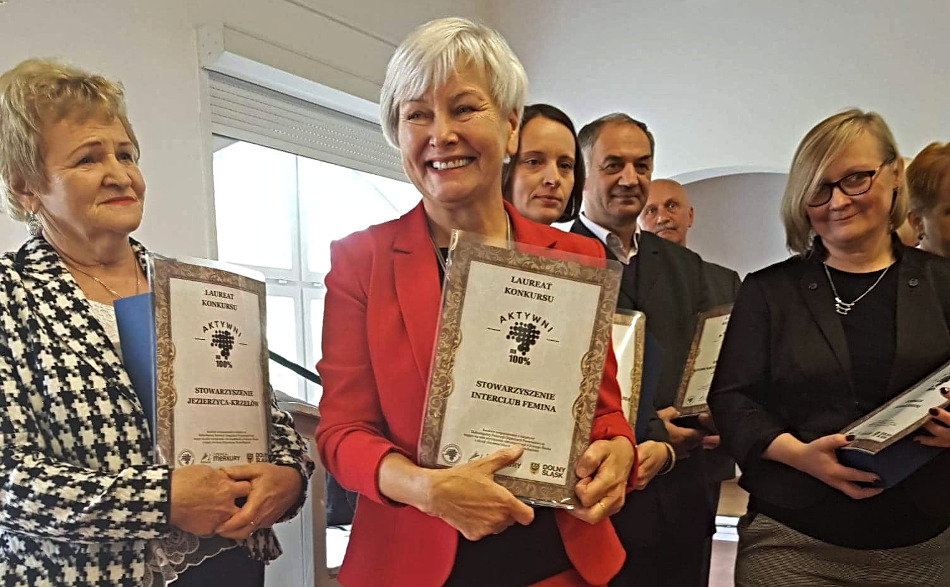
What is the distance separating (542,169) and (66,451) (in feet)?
3.52

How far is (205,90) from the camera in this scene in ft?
10.5

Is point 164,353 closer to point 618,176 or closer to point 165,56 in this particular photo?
point 618,176

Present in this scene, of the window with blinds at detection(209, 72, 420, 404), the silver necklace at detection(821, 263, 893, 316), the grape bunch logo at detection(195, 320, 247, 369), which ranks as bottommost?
the grape bunch logo at detection(195, 320, 247, 369)

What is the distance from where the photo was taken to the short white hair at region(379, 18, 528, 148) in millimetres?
1031

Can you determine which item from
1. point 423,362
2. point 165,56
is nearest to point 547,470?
point 423,362

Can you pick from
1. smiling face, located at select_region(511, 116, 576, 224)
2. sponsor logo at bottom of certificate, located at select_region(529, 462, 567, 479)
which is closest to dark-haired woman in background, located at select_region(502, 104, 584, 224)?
smiling face, located at select_region(511, 116, 576, 224)

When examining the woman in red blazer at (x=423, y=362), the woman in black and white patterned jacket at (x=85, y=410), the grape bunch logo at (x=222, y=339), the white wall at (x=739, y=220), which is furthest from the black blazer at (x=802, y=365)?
the white wall at (x=739, y=220)

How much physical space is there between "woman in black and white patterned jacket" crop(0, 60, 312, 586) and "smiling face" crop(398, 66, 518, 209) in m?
0.47

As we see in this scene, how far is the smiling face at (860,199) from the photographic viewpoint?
1.51m

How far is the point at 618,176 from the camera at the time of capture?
6.18ft

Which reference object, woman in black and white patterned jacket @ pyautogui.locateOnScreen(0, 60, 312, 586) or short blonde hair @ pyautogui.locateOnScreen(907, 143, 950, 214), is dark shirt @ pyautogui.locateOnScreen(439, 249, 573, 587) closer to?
woman in black and white patterned jacket @ pyautogui.locateOnScreen(0, 60, 312, 586)

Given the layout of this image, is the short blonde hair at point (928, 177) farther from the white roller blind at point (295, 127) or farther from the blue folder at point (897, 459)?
the white roller blind at point (295, 127)

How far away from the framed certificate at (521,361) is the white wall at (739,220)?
17.2 feet

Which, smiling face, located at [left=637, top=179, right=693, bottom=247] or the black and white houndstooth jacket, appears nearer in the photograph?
the black and white houndstooth jacket
